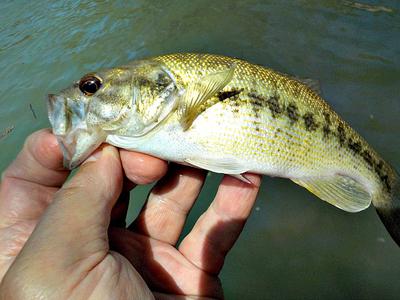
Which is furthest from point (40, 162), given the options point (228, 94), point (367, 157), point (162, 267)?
point (367, 157)

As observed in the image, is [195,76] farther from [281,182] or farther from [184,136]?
[281,182]

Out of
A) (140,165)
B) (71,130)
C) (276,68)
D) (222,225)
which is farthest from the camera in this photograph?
(276,68)

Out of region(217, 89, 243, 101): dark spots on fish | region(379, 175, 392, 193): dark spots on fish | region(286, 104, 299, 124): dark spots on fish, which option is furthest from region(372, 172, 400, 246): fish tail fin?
region(217, 89, 243, 101): dark spots on fish

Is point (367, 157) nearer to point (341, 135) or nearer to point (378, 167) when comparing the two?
point (378, 167)

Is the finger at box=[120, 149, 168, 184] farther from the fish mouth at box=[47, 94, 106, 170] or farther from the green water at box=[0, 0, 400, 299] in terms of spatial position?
the green water at box=[0, 0, 400, 299]

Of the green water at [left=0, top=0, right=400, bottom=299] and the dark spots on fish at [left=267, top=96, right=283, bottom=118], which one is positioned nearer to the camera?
the dark spots on fish at [left=267, top=96, right=283, bottom=118]

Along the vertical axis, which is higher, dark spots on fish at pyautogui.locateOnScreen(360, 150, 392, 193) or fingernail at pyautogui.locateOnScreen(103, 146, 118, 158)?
fingernail at pyautogui.locateOnScreen(103, 146, 118, 158)

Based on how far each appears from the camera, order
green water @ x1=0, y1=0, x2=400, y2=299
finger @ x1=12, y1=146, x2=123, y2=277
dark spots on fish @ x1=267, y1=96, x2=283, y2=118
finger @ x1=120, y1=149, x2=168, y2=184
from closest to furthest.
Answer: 1. finger @ x1=12, y1=146, x2=123, y2=277
2. finger @ x1=120, y1=149, x2=168, y2=184
3. dark spots on fish @ x1=267, y1=96, x2=283, y2=118
4. green water @ x1=0, y1=0, x2=400, y2=299

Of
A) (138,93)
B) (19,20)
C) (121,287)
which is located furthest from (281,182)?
(19,20)
